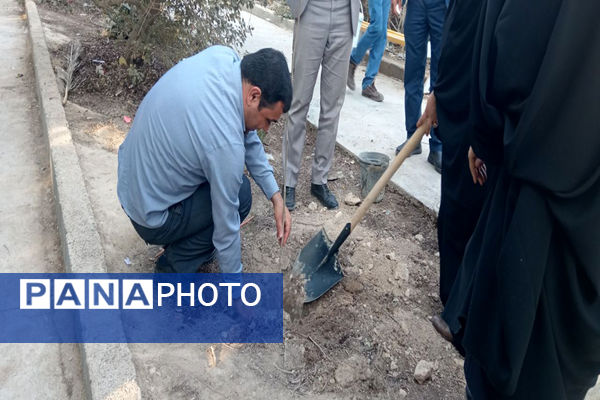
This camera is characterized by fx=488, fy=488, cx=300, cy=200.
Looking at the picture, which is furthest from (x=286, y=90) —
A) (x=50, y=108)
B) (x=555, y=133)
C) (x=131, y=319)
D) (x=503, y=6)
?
(x=50, y=108)

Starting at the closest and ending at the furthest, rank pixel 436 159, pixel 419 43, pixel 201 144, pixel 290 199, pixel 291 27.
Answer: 1. pixel 201 144
2. pixel 290 199
3. pixel 419 43
4. pixel 436 159
5. pixel 291 27

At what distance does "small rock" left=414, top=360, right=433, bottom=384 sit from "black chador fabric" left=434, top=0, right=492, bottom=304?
1.72 feet

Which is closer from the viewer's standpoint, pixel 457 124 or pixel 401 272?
pixel 457 124

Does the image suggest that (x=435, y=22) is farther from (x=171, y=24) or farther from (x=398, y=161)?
(x=171, y=24)

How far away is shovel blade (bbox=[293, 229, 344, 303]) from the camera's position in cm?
279

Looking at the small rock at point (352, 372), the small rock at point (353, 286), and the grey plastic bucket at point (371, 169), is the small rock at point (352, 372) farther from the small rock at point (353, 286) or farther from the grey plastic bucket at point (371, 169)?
the grey plastic bucket at point (371, 169)

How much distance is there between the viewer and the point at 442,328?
8.66ft

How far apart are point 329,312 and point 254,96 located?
1282mm

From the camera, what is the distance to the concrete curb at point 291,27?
6.81 meters

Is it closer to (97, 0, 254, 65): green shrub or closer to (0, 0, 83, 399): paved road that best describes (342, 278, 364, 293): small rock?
(0, 0, 83, 399): paved road

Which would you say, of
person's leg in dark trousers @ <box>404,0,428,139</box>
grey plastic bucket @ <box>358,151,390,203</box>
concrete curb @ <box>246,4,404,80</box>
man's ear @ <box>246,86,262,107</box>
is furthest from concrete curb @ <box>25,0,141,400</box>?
concrete curb @ <box>246,4,404,80</box>

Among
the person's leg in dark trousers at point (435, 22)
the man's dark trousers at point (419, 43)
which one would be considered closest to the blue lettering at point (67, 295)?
the person's leg in dark trousers at point (435, 22)

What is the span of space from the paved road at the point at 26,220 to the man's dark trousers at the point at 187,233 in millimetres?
651

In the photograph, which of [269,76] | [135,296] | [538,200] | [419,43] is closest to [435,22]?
[419,43]
